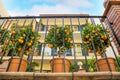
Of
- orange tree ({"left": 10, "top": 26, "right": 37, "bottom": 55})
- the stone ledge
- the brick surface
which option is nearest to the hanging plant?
orange tree ({"left": 10, "top": 26, "right": 37, "bottom": 55})

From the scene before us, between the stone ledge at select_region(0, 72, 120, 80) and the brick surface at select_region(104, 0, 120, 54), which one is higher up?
the brick surface at select_region(104, 0, 120, 54)

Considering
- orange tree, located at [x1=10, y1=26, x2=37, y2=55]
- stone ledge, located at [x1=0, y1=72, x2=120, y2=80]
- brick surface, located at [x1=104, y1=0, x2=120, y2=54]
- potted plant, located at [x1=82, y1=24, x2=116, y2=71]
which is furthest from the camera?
orange tree, located at [x1=10, y1=26, x2=37, y2=55]

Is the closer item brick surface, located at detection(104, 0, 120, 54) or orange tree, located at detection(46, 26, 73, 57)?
brick surface, located at detection(104, 0, 120, 54)

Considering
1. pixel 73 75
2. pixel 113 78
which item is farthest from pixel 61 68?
pixel 113 78

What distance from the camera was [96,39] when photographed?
10.4 ft

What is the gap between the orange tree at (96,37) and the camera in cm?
316

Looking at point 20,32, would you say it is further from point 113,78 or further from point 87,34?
point 113,78

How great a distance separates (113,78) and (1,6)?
9382 millimetres

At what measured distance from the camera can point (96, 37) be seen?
10.5 ft

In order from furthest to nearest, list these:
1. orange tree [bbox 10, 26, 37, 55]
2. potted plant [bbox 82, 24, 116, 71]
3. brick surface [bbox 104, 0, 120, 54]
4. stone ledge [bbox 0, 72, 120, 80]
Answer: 1. orange tree [bbox 10, 26, 37, 55]
2. potted plant [bbox 82, 24, 116, 71]
3. brick surface [bbox 104, 0, 120, 54]
4. stone ledge [bbox 0, 72, 120, 80]

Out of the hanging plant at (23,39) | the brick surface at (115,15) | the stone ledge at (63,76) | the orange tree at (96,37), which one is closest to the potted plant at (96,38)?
the orange tree at (96,37)

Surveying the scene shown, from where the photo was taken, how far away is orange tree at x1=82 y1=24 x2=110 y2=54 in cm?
316

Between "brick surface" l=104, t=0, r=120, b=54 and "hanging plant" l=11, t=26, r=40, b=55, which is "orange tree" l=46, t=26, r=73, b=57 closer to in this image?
"hanging plant" l=11, t=26, r=40, b=55

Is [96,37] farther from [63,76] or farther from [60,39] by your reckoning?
[63,76]
